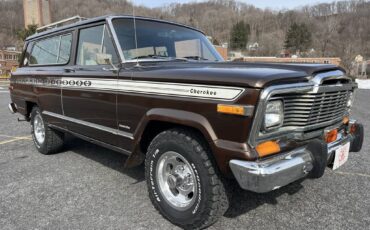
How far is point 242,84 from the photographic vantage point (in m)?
2.40

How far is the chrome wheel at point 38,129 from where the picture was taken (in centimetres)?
552

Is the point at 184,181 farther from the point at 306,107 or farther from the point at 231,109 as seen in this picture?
the point at 306,107

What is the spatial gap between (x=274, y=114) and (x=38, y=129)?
4.56 metres

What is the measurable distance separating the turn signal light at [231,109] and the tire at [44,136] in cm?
368

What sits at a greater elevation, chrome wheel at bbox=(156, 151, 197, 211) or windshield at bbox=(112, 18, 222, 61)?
Result: windshield at bbox=(112, 18, 222, 61)

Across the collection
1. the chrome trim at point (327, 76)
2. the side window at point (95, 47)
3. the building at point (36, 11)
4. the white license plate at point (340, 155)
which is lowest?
the white license plate at point (340, 155)

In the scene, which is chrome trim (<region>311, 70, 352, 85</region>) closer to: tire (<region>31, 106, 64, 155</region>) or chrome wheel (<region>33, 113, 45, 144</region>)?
tire (<region>31, 106, 64, 155</region>)

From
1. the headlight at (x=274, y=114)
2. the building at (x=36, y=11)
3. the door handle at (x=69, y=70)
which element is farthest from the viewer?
the building at (x=36, y=11)

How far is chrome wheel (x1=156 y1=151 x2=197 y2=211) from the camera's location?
3.00 m

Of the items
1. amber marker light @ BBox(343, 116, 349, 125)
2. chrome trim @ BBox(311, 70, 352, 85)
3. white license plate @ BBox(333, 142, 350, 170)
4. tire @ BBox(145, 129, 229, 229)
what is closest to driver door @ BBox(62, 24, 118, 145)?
tire @ BBox(145, 129, 229, 229)

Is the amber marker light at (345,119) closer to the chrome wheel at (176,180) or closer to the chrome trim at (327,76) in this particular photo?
the chrome trim at (327,76)

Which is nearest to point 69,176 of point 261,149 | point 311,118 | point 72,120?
point 72,120

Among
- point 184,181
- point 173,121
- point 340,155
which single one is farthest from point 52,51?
point 340,155

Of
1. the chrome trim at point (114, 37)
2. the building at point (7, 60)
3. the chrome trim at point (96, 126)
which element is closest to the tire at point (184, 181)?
the chrome trim at point (96, 126)
